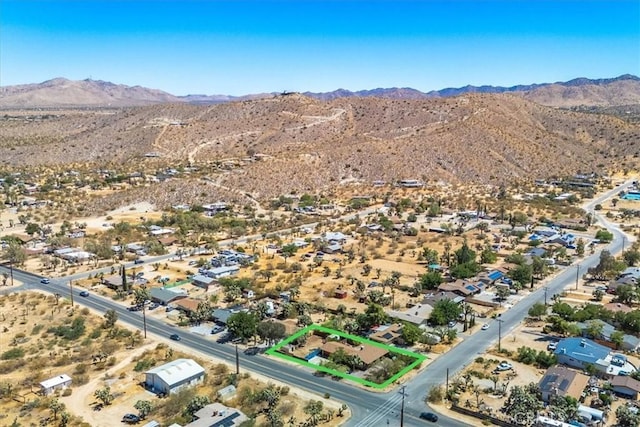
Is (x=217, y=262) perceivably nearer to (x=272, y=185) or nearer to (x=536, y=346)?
(x=536, y=346)

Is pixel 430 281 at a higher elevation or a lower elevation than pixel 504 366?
higher

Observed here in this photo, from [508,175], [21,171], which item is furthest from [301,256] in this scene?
[21,171]

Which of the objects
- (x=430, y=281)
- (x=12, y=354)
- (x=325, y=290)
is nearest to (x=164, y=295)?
→ (x=12, y=354)

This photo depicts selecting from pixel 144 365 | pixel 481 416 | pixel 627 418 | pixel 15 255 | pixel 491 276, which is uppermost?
pixel 15 255

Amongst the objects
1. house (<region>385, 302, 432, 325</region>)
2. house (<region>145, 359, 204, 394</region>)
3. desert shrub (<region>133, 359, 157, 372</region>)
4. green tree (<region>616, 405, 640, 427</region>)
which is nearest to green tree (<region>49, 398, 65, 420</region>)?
house (<region>145, 359, 204, 394</region>)

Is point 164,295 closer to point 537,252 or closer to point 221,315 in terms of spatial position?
point 221,315
